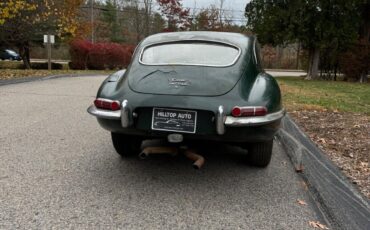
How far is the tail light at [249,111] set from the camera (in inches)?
147

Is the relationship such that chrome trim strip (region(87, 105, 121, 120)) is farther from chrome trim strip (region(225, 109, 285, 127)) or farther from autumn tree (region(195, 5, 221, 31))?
autumn tree (region(195, 5, 221, 31))

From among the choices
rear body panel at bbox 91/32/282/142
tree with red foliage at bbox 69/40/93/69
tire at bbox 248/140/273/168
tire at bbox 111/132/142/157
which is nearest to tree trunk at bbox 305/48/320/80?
tree with red foliage at bbox 69/40/93/69

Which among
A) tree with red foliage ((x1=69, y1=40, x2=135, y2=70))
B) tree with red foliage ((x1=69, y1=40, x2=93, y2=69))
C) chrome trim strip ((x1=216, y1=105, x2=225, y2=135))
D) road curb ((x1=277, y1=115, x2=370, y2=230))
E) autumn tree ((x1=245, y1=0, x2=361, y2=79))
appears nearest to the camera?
road curb ((x1=277, y1=115, x2=370, y2=230))

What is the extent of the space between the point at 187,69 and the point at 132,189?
51.7 inches

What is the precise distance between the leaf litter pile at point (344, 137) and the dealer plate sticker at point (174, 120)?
181 cm

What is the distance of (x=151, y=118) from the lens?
→ 12.7 ft

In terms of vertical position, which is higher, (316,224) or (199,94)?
(199,94)

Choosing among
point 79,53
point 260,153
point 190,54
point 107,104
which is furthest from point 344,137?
point 79,53

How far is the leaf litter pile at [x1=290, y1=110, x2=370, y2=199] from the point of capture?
4.67m

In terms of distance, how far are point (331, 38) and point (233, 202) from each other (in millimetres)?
20737

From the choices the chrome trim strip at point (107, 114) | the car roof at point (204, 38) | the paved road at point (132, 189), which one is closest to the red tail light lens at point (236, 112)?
the paved road at point (132, 189)

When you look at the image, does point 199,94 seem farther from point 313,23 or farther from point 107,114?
point 313,23

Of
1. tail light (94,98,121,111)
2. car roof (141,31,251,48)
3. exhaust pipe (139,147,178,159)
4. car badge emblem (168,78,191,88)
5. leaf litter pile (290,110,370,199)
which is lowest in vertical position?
leaf litter pile (290,110,370,199)

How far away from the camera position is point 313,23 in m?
22.5
